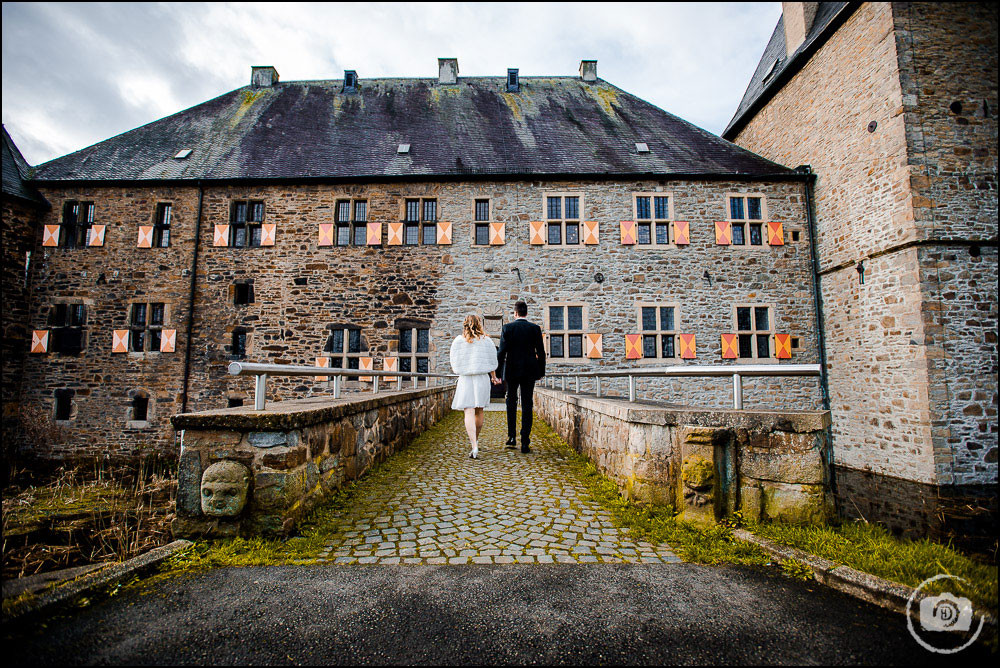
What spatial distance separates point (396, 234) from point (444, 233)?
1469 millimetres

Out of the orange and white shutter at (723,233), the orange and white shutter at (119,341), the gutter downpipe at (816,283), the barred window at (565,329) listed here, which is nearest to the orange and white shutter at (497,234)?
the barred window at (565,329)

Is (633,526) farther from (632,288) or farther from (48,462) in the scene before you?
(48,462)

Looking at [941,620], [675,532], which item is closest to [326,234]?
[675,532]

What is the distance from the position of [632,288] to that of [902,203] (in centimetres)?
632

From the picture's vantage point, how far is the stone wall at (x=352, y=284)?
13500mm

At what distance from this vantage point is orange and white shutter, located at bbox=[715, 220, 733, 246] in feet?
44.8

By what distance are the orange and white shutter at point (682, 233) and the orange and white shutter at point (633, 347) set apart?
122 inches

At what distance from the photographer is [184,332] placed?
1377 cm

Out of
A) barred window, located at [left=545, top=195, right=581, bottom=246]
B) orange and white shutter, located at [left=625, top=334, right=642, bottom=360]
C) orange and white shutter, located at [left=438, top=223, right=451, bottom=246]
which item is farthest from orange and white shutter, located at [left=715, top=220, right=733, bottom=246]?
orange and white shutter, located at [left=438, top=223, right=451, bottom=246]

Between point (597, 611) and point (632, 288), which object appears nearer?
point (597, 611)

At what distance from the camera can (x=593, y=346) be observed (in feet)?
43.9

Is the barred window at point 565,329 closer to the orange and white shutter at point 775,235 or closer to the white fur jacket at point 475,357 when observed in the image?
the orange and white shutter at point 775,235

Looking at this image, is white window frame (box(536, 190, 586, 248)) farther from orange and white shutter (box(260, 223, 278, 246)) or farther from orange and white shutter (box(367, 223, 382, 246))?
orange and white shutter (box(260, 223, 278, 246))

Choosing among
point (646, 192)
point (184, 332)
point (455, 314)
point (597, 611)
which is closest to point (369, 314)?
point (455, 314)
